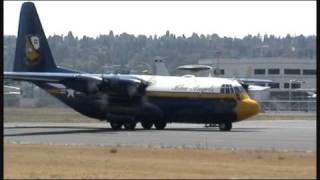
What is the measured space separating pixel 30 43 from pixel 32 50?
0.57 metres

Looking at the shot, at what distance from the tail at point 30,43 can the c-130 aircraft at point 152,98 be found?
3.12 meters

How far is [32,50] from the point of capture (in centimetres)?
4853

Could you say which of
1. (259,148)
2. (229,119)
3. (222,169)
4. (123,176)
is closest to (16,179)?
(123,176)

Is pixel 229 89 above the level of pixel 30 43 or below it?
below

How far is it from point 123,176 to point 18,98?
234ft

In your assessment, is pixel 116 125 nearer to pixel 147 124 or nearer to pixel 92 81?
pixel 147 124

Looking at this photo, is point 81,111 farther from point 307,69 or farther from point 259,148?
point 307,69

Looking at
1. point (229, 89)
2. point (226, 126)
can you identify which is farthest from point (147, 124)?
point (229, 89)

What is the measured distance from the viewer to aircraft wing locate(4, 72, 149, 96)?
42906 mm

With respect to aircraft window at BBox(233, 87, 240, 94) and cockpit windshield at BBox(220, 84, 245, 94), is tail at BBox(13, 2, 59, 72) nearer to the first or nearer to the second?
cockpit windshield at BBox(220, 84, 245, 94)

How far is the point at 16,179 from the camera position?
16641 millimetres

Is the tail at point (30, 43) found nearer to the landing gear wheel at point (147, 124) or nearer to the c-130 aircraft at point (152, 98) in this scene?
the c-130 aircraft at point (152, 98)

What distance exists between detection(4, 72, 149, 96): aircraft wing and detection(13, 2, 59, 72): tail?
184 inches

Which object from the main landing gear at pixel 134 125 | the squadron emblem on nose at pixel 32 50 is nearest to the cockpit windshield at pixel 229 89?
the main landing gear at pixel 134 125
